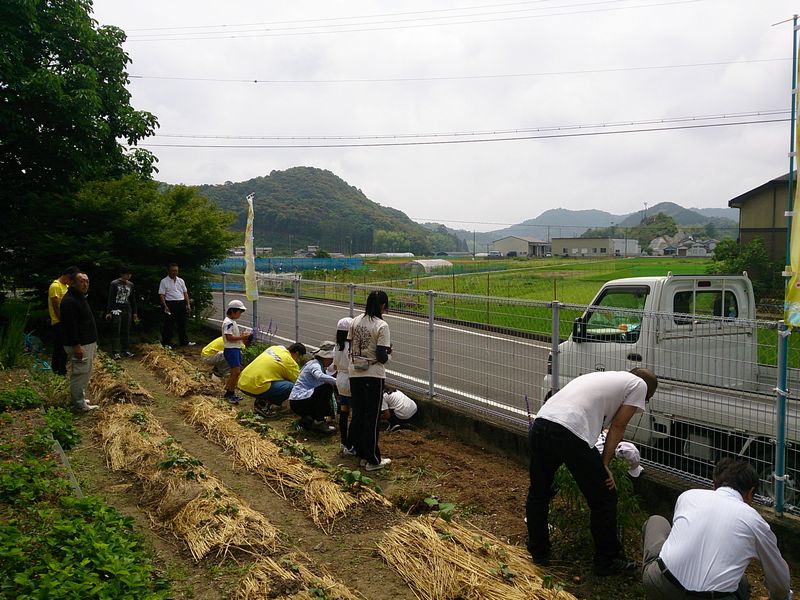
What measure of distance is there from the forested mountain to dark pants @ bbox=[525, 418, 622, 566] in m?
78.8

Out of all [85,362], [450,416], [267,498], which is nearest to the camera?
[267,498]

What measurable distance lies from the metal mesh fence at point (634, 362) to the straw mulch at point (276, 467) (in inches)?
82.3

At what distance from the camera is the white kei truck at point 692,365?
186 inches

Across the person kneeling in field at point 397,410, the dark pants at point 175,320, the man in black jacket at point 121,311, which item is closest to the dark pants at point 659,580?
the person kneeling in field at point 397,410

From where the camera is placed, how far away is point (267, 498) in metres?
5.49

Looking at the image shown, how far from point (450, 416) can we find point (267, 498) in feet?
8.46

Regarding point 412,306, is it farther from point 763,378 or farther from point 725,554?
point 725,554

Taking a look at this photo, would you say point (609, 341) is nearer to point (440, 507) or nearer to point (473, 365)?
point (473, 365)

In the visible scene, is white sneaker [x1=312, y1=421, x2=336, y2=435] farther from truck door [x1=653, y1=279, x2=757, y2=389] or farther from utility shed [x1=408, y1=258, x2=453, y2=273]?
utility shed [x1=408, y1=258, x2=453, y2=273]

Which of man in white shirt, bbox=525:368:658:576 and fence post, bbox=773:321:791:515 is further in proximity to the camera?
fence post, bbox=773:321:791:515

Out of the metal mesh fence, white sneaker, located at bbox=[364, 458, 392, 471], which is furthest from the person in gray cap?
white sneaker, located at bbox=[364, 458, 392, 471]

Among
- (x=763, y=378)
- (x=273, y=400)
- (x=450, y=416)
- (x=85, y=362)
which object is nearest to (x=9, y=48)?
(x=85, y=362)

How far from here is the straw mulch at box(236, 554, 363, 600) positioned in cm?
363

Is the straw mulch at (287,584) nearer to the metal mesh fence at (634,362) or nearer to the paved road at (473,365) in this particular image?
the metal mesh fence at (634,362)
